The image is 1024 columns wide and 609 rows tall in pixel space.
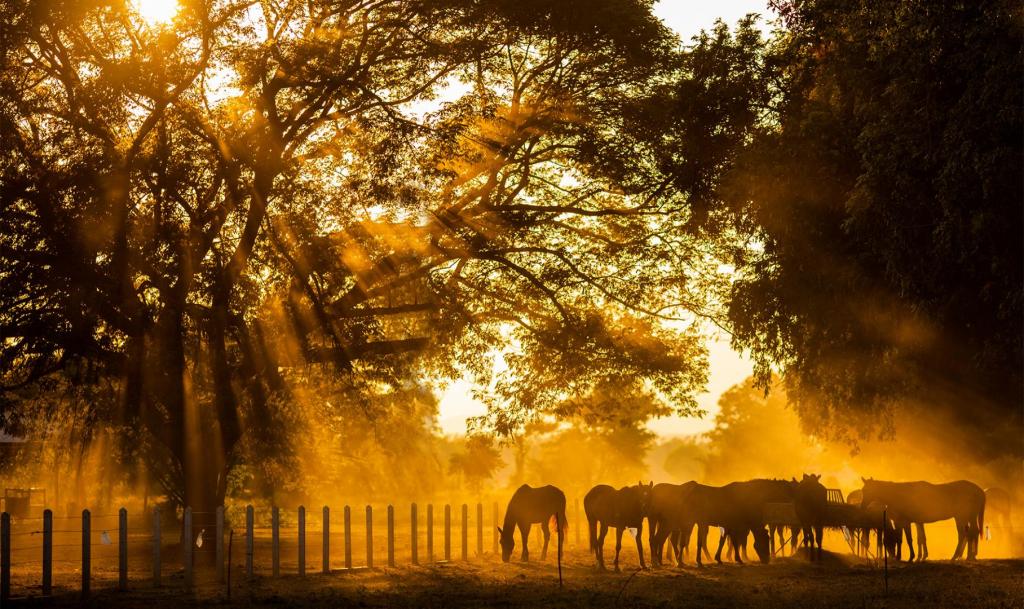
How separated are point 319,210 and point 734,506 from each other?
1234cm

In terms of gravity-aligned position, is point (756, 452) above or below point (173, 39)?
below

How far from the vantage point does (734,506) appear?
1044 inches

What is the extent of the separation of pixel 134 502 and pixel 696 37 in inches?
1777

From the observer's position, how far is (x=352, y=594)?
56.7 ft

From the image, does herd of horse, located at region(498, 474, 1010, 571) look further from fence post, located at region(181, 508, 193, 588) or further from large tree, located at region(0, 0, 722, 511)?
fence post, located at region(181, 508, 193, 588)

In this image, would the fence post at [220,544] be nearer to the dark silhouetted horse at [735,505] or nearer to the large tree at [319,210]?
the large tree at [319,210]

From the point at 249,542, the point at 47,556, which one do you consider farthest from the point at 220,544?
the point at 47,556

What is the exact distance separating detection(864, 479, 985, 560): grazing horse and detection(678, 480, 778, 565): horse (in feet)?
8.40

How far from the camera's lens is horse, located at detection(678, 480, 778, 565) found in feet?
84.9

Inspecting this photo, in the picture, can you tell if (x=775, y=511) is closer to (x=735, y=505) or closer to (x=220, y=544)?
(x=735, y=505)


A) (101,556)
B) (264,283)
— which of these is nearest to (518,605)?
(264,283)

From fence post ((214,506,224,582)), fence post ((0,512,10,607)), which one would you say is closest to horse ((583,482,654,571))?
fence post ((214,506,224,582))

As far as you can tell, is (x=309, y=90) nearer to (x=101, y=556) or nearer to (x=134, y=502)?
(x=101, y=556)

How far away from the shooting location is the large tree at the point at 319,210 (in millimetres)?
20297
